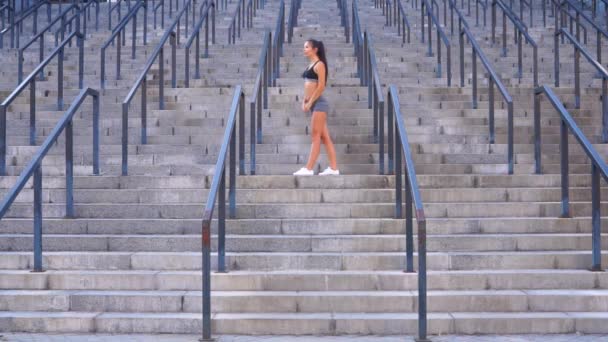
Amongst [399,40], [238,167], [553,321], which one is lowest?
[553,321]

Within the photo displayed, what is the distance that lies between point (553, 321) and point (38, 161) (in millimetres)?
4224

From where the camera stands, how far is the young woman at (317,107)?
7555 millimetres

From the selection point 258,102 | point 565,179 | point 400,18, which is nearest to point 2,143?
point 258,102

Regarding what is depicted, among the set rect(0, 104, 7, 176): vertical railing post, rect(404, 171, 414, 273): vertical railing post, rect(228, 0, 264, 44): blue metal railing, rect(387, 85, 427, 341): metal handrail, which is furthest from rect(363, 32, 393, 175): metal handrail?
rect(228, 0, 264, 44): blue metal railing

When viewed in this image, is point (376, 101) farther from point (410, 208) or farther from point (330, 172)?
point (410, 208)

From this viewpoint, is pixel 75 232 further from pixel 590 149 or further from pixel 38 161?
pixel 590 149

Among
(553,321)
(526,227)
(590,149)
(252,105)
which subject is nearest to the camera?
(553,321)

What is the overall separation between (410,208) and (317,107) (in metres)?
2.00

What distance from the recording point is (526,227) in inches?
265

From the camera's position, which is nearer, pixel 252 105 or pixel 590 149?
pixel 590 149

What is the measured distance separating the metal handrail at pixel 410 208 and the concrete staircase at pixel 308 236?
0.21 meters

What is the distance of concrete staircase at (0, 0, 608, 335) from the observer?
5.57 metres

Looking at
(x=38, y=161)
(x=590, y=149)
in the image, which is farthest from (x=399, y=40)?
(x=38, y=161)

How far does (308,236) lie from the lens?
21.5ft
